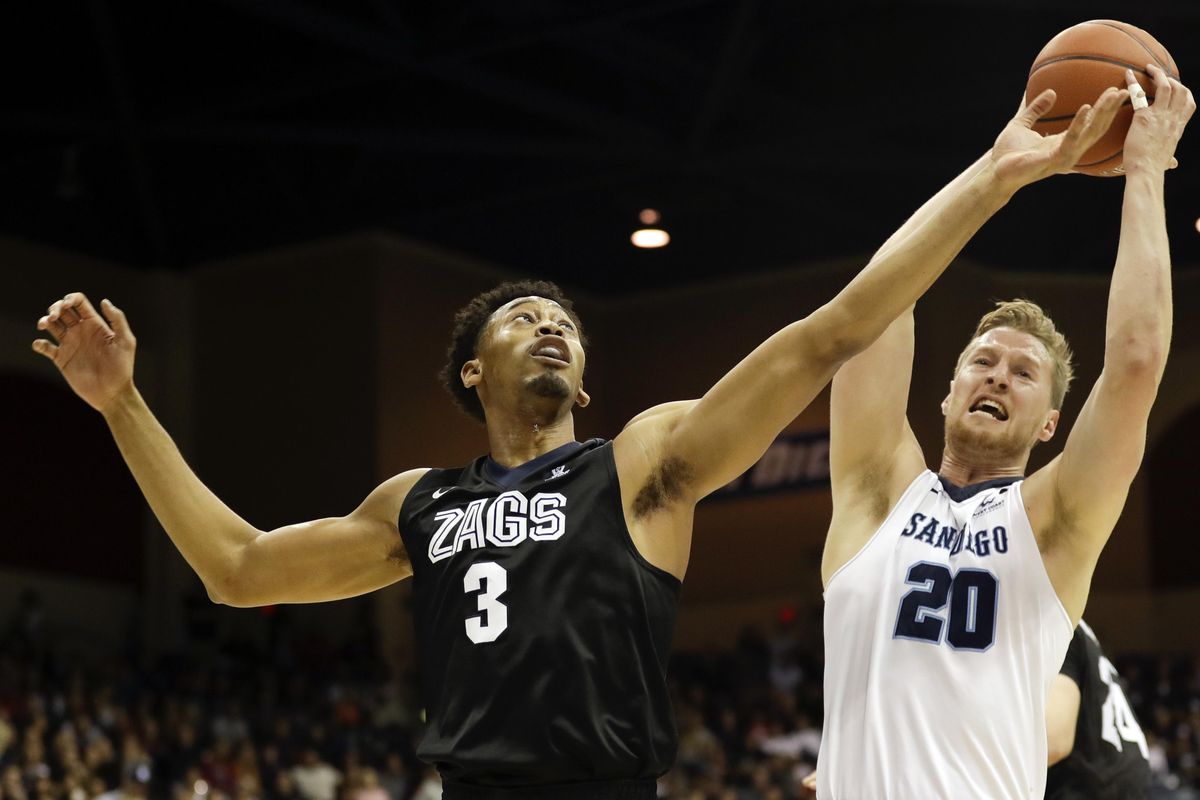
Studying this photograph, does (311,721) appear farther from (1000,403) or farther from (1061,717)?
(1000,403)

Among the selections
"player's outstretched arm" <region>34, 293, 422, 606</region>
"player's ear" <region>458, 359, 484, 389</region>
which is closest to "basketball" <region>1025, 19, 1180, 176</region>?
"player's ear" <region>458, 359, 484, 389</region>

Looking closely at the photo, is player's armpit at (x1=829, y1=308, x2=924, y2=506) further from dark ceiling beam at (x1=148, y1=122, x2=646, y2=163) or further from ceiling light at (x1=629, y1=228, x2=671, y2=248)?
ceiling light at (x1=629, y1=228, x2=671, y2=248)

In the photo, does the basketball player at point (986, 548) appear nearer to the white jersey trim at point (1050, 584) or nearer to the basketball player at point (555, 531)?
the white jersey trim at point (1050, 584)

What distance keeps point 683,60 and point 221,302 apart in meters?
8.55

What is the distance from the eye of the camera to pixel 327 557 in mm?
4098

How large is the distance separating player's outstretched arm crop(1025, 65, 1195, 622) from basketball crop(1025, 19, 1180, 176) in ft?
0.50

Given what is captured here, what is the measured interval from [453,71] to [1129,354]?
529 inches

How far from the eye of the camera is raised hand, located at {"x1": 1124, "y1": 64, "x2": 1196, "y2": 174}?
12.3ft

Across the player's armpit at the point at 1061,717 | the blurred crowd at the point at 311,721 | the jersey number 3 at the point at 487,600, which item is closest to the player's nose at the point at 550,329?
the jersey number 3 at the point at 487,600

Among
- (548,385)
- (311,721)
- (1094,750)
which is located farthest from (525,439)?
(311,721)

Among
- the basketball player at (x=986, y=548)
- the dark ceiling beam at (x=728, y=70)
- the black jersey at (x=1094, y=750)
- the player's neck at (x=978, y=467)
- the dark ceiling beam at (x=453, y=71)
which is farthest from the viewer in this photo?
the dark ceiling beam at (x=453, y=71)

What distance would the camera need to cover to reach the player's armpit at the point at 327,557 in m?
4.08

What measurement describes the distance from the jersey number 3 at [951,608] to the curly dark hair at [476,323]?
1029mm

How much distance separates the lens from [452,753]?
11.6ft
